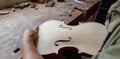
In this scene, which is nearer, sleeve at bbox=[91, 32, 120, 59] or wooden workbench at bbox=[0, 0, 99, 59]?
sleeve at bbox=[91, 32, 120, 59]

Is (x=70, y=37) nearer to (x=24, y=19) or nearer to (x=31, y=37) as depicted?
(x=31, y=37)

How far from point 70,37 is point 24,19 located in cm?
42

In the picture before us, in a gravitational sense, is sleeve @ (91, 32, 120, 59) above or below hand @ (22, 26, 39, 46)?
above

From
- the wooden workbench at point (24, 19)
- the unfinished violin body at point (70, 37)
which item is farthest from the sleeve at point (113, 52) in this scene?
the wooden workbench at point (24, 19)

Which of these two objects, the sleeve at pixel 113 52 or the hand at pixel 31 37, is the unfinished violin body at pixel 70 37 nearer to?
the hand at pixel 31 37

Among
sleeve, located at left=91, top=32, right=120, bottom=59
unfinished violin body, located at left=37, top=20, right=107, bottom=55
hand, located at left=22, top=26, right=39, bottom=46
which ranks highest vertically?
sleeve, located at left=91, top=32, right=120, bottom=59

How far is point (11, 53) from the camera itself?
2.98ft

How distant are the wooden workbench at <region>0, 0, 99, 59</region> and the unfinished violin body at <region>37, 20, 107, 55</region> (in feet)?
0.38

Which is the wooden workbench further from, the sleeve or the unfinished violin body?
the sleeve

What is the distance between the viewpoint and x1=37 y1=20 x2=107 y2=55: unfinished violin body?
97 cm

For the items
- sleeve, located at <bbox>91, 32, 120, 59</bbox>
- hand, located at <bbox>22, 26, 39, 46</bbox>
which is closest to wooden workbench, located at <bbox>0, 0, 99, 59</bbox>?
hand, located at <bbox>22, 26, 39, 46</bbox>

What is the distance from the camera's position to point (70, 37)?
1067mm

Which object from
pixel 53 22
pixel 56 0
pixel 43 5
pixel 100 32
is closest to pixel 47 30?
pixel 53 22

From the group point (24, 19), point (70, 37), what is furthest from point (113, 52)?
point (24, 19)
